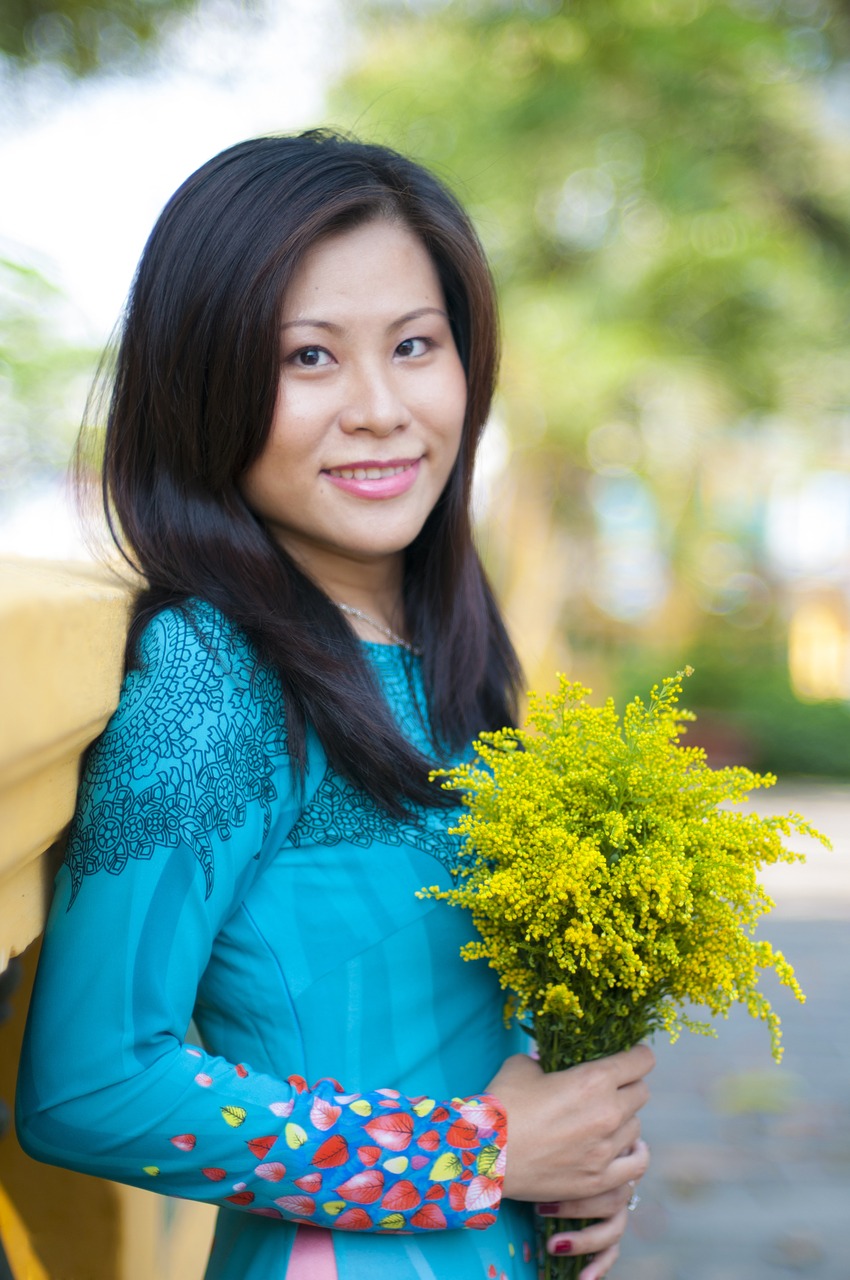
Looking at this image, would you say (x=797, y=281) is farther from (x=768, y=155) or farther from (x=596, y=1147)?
(x=596, y=1147)

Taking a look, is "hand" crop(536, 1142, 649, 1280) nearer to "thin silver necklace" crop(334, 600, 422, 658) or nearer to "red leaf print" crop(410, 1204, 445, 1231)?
"red leaf print" crop(410, 1204, 445, 1231)

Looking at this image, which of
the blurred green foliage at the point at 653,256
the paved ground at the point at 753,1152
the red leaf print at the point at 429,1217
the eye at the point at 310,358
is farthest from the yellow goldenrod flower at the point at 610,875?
the paved ground at the point at 753,1152

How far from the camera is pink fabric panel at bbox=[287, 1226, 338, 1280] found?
1188mm

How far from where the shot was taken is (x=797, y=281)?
337 inches

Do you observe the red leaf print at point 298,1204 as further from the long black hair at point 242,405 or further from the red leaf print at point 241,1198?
the long black hair at point 242,405

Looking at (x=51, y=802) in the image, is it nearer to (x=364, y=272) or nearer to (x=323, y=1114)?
(x=323, y=1114)

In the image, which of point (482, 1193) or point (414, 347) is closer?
point (482, 1193)

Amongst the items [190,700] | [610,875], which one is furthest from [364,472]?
[610,875]

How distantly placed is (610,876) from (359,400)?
619 mm

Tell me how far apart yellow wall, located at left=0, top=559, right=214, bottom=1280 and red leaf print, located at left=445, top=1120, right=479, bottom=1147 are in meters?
0.45

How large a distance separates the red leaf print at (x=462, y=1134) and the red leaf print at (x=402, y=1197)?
2.2 inches

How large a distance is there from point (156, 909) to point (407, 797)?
0.35 m

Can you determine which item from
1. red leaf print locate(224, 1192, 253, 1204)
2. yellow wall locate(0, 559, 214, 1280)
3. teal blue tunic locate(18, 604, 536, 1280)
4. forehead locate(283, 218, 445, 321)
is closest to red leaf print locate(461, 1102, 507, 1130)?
teal blue tunic locate(18, 604, 536, 1280)

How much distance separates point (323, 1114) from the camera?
1105 mm
